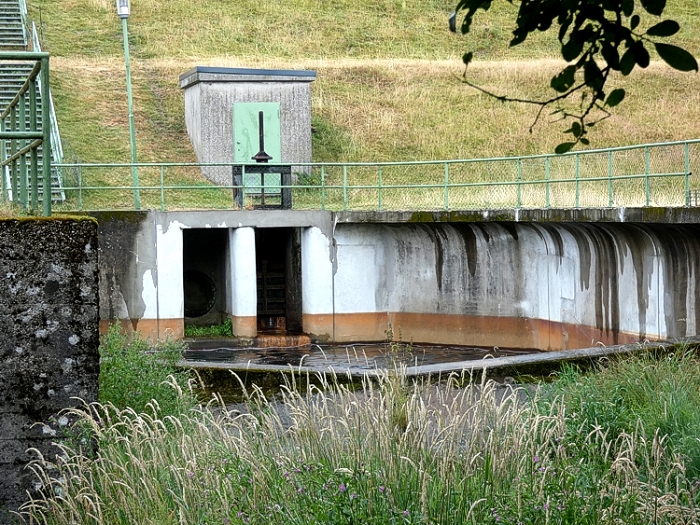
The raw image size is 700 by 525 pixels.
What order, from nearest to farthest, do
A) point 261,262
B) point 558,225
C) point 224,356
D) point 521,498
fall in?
point 521,498, point 558,225, point 224,356, point 261,262

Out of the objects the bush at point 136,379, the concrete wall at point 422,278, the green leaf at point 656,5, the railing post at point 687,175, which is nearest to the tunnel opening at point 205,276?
the concrete wall at point 422,278

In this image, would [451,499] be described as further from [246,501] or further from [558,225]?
[558,225]

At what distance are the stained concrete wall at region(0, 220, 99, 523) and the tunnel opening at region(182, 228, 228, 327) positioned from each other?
1795 cm

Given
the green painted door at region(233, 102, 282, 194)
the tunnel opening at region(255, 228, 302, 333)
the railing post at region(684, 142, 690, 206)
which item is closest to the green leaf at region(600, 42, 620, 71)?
the railing post at region(684, 142, 690, 206)

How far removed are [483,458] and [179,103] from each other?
28163 mm

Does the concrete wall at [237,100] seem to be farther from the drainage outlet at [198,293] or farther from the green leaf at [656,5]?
the green leaf at [656,5]

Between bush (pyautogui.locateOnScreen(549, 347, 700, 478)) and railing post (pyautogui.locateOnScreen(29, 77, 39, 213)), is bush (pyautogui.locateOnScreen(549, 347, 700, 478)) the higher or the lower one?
the lower one

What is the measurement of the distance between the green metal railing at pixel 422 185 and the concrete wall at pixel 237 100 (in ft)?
2.02

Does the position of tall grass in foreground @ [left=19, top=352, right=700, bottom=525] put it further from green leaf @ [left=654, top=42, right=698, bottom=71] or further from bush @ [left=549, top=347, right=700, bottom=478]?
green leaf @ [left=654, top=42, right=698, bottom=71]

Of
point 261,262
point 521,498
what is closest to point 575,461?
point 521,498

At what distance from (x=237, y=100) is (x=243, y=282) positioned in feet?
25.0

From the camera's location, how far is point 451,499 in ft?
17.6

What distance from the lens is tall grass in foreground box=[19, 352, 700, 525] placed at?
17.0 feet

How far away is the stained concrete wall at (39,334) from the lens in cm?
644
